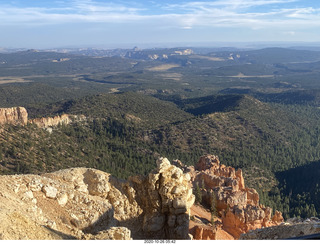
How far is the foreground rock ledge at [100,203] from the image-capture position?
17.0m

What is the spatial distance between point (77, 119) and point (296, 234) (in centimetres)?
8374

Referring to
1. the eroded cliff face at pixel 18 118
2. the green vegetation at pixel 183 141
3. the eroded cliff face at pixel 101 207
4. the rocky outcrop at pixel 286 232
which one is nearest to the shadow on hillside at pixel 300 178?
the green vegetation at pixel 183 141

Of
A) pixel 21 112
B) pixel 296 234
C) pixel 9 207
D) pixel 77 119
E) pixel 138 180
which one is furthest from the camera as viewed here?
pixel 77 119

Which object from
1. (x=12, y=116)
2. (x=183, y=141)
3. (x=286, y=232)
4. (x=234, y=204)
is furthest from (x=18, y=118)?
(x=286, y=232)

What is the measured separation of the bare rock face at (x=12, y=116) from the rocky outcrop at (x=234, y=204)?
41551mm

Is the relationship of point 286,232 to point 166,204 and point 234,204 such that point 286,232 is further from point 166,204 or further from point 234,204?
point 234,204

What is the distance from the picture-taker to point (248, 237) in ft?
71.1

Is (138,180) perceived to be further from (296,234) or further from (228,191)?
(228,191)

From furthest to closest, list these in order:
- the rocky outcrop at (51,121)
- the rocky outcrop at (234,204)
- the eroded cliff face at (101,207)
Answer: the rocky outcrop at (51,121)
the rocky outcrop at (234,204)
the eroded cliff face at (101,207)

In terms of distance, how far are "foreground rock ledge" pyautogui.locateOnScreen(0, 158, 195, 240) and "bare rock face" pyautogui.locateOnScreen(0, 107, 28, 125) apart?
166 ft

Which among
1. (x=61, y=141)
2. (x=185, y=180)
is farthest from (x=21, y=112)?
(x=185, y=180)

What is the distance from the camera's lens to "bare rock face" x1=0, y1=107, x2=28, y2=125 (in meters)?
67.6

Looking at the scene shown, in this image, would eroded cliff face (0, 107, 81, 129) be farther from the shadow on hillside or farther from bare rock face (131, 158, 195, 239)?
the shadow on hillside

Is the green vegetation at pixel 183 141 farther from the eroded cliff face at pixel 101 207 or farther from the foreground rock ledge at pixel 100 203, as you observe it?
the foreground rock ledge at pixel 100 203
